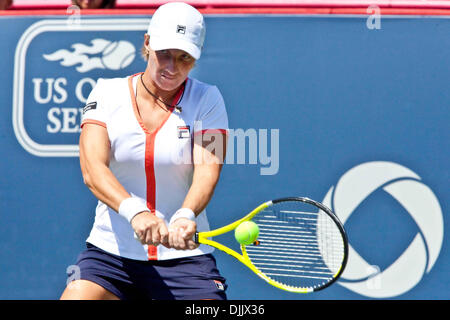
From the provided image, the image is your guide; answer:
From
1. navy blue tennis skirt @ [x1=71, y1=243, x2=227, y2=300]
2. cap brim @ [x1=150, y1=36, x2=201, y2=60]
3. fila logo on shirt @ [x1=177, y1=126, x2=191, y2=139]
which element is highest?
cap brim @ [x1=150, y1=36, x2=201, y2=60]

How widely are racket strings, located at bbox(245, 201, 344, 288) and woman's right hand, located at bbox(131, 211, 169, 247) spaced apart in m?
0.59

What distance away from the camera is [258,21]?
4.27 metres

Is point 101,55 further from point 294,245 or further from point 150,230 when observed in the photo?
point 150,230

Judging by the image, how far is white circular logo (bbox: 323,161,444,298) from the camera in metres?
4.18

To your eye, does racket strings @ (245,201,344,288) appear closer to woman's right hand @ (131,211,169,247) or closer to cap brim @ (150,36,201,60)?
woman's right hand @ (131,211,169,247)

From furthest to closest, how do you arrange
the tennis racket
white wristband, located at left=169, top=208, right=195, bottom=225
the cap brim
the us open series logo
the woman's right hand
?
the us open series logo
the tennis racket
the cap brim
white wristband, located at left=169, top=208, right=195, bottom=225
the woman's right hand

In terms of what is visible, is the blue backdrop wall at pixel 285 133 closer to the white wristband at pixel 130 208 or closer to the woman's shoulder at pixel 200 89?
the woman's shoulder at pixel 200 89

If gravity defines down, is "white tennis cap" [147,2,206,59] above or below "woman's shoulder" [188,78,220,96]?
above

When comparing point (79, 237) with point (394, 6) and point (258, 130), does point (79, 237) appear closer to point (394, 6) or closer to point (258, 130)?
point (258, 130)

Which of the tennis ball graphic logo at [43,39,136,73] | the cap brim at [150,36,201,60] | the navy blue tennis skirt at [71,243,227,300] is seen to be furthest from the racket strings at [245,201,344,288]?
the tennis ball graphic logo at [43,39,136,73]

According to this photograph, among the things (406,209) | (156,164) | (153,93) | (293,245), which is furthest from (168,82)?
(406,209)
